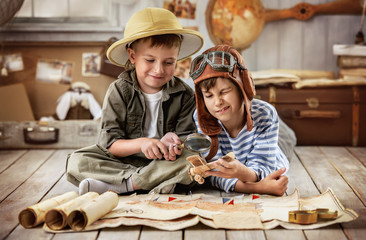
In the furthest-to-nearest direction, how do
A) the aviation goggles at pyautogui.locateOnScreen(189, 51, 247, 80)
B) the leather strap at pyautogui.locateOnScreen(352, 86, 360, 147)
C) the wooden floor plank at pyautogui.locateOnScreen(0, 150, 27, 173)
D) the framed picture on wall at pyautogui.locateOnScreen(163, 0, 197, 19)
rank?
1. the framed picture on wall at pyautogui.locateOnScreen(163, 0, 197, 19)
2. the leather strap at pyautogui.locateOnScreen(352, 86, 360, 147)
3. the wooden floor plank at pyautogui.locateOnScreen(0, 150, 27, 173)
4. the aviation goggles at pyautogui.locateOnScreen(189, 51, 247, 80)

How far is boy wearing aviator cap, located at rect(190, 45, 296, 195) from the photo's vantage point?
78.1 inches

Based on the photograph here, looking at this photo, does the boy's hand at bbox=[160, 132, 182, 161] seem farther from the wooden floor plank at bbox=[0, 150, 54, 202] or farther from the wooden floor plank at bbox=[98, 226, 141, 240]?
the wooden floor plank at bbox=[0, 150, 54, 202]

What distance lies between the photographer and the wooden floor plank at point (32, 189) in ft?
5.98

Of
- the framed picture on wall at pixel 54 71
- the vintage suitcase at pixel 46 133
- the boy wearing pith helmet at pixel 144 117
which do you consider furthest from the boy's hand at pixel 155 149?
the framed picture on wall at pixel 54 71

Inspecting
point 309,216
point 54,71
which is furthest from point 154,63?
point 54,71

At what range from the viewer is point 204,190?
2217 mm

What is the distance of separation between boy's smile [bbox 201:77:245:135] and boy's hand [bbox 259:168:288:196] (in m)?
0.32

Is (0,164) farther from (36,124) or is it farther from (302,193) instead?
(302,193)

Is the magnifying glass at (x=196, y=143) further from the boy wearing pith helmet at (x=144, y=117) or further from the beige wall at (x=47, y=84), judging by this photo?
the beige wall at (x=47, y=84)

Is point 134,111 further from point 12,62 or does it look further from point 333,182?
point 12,62

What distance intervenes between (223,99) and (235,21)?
69.0 inches

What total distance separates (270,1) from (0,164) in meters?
2.40

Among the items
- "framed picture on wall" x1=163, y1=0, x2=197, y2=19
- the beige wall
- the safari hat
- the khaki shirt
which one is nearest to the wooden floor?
the khaki shirt

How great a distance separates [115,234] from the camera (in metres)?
1.63
